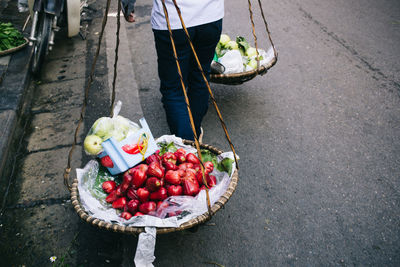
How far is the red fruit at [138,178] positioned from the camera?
5.63 feet

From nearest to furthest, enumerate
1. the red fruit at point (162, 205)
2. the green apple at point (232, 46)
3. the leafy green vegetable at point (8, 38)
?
1. the red fruit at point (162, 205)
2. the green apple at point (232, 46)
3. the leafy green vegetable at point (8, 38)

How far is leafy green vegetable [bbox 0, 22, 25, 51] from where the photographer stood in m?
3.66

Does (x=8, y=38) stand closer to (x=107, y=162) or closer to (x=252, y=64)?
(x=107, y=162)

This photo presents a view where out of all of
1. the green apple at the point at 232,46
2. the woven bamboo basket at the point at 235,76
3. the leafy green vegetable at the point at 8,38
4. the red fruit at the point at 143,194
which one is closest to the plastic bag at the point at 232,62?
the woven bamboo basket at the point at 235,76

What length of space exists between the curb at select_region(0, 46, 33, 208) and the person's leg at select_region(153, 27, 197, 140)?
1369 mm

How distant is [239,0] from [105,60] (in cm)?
320

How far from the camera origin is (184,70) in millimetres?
2119

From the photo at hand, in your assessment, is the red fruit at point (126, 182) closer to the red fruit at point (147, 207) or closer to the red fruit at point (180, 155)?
the red fruit at point (147, 207)

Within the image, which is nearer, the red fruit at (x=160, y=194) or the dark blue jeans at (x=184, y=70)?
the red fruit at (x=160, y=194)

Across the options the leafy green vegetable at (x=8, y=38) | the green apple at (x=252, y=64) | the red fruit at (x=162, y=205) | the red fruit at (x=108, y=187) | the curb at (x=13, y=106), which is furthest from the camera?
the leafy green vegetable at (x=8, y=38)

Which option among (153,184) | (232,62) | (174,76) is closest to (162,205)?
(153,184)

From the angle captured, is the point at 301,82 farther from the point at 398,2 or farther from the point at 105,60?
the point at 398,2

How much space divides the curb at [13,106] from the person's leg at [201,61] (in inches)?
60.9

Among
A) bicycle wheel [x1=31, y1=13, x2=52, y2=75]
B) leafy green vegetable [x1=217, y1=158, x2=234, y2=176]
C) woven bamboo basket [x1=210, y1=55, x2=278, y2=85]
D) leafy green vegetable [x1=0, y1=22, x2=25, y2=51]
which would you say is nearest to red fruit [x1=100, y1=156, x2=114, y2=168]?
leafy green vegetable [x1=217, y1=158, x2=234, y2=176]
